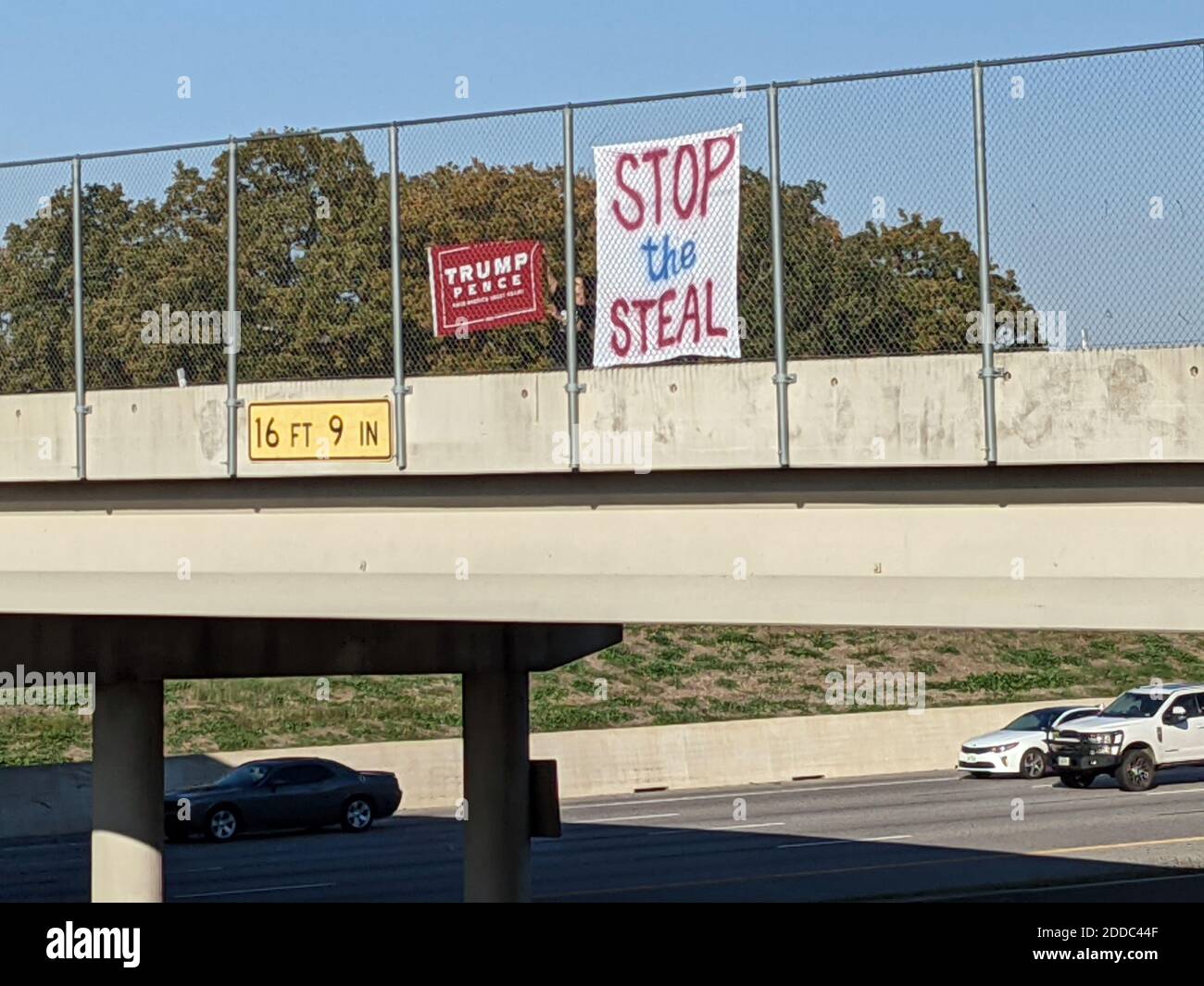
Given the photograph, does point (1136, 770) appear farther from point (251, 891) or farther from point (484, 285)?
point (484, 285)

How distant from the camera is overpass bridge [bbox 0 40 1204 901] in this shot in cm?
960

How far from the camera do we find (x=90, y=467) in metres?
13.1

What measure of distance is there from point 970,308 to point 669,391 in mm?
1943

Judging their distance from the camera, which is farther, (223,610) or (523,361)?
(223,610)

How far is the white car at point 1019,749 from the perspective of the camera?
36.8 meters

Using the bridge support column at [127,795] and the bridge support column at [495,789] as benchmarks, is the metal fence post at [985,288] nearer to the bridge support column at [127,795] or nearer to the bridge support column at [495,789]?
the bridge support column at [495,789]

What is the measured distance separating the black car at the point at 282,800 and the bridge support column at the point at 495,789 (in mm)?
12693

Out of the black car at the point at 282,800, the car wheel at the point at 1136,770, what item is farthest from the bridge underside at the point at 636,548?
the car wheel at the point at 1136,770

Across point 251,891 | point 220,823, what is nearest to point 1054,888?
point 251,891

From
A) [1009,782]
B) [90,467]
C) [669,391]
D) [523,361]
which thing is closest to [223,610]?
[90,467]

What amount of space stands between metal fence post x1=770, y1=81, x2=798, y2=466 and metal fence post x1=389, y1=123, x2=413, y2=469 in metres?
2.69

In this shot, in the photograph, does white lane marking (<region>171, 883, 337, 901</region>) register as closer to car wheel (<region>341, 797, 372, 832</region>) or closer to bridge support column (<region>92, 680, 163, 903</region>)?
bridge support column (<region>92, 680, 163, 903</region>)

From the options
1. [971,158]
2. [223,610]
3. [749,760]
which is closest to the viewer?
[971,158]
